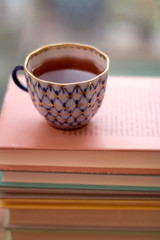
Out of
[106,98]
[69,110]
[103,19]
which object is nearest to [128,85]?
[106,98]

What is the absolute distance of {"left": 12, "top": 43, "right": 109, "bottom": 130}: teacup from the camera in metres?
0.42

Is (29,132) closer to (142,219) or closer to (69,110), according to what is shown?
(69,110)

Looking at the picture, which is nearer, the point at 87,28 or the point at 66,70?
the point at 66,70

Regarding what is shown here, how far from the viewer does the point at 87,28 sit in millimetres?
759

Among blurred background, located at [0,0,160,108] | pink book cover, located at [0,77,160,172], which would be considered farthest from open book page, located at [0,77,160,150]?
blurred background, located at [0,0,160,108]

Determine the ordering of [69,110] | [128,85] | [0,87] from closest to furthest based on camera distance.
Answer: [69,110]
[128,85]
[0,87]

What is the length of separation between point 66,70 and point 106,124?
91 millimetres

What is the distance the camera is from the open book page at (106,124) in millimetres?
447

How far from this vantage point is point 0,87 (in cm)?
74

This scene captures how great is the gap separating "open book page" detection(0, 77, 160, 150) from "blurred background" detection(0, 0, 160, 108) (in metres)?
0.21

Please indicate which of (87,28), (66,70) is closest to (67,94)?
(66,70)

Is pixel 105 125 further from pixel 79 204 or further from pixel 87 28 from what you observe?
pixel 87 28

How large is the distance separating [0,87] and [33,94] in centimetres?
31

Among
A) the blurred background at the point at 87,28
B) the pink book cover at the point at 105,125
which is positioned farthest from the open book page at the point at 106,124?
the blurred background at the point at 87,28
